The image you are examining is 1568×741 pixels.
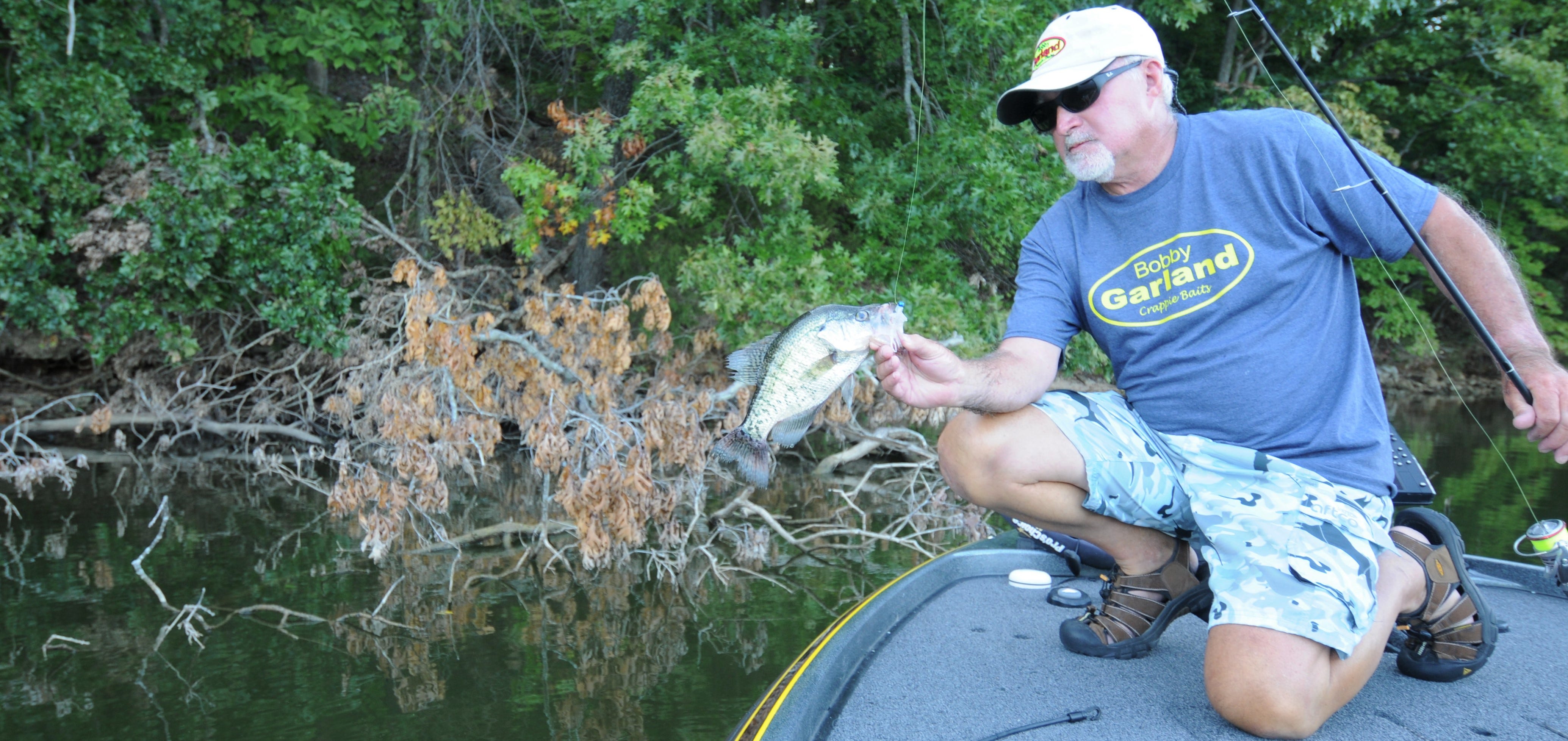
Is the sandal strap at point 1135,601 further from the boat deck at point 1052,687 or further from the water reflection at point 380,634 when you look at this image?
the water reflection at point 380,634

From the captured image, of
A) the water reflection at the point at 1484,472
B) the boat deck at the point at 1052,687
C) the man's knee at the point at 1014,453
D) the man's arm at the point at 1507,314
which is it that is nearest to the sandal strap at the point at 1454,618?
the boat deck at the point at 1052,687

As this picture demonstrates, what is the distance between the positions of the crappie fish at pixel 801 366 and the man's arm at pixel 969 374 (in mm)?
63

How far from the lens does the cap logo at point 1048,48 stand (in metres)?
2.81

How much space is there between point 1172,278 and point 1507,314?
729 millimetres

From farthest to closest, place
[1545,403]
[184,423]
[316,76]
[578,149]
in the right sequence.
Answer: [316,76], [184,423], [578,149], [1545,403]

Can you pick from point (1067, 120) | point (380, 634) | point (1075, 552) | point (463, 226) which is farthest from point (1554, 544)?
point (463, 226)

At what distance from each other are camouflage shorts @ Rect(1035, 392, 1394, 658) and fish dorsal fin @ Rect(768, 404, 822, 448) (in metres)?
0.63

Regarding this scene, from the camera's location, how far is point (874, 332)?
93.8 inches

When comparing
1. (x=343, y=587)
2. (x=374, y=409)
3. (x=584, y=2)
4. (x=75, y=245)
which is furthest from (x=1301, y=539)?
(x=75, y=245)

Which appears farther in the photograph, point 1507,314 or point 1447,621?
point 1447,621

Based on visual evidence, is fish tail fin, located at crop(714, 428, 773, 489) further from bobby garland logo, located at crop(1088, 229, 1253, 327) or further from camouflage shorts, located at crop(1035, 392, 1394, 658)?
bobby garland logo, located at crop(1088, 229, 1253, 327)

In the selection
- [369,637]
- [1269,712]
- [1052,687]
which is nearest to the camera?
[1269,712]

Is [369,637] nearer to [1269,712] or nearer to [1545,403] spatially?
[1269,712]

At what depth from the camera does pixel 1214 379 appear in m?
2.71
